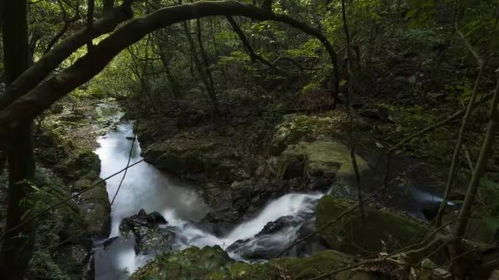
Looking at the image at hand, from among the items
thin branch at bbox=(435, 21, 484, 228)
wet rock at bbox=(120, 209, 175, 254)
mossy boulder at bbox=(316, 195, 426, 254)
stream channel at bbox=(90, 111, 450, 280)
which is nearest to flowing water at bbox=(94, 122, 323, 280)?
stream channel at bbox=(90, 111, 450, 280)

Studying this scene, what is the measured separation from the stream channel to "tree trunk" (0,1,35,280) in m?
1.82

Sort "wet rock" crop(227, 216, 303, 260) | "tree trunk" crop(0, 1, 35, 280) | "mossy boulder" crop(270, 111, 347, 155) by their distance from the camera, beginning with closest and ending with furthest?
"tree trunk" crop(0, 1, 35, 280)
"wet rock" crop(227, 216, 303, 260)
"mossy boulder" crop(270, 111, 347, 155)

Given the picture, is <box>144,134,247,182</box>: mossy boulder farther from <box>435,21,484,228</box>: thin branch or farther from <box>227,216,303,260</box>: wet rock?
<box>435,21,484,228</box>: thin branch

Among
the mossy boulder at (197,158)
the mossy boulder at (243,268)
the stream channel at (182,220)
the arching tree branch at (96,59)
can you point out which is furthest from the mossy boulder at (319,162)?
the arching tree branch at (96,59)

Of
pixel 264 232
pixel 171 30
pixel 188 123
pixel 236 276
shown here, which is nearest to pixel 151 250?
pixel 264 232

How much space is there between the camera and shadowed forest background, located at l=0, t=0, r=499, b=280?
2432 mm

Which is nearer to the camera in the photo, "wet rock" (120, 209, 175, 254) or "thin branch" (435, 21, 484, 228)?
"thin branch" (435, 21, 484, 228)

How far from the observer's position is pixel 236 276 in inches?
176

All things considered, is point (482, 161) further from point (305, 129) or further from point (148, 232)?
point (305, 129)

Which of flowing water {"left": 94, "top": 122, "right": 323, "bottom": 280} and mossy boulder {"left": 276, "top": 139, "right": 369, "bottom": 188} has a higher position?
mossy boulder {"left": 276, "top": 139, "right": 369, "bottom": 188}

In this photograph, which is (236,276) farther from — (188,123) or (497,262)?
(188,123)

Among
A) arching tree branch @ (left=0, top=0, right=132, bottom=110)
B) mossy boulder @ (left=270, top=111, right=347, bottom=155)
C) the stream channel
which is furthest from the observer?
mossy boulder @ (left=270, top=111, right=347, bottom=155)

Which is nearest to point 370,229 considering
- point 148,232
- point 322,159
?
point 322,159

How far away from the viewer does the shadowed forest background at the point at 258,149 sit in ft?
7.98
